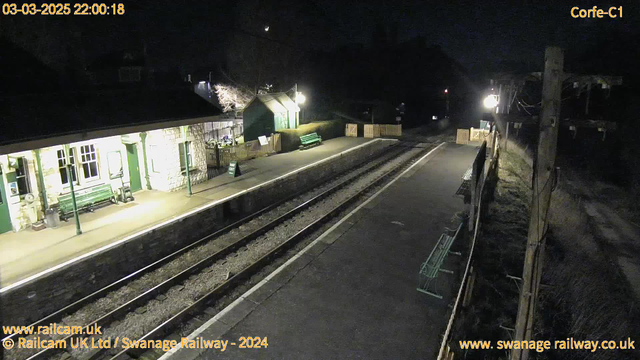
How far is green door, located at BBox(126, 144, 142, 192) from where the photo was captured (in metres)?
14.2

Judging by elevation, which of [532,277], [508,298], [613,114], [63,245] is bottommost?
[508,298]

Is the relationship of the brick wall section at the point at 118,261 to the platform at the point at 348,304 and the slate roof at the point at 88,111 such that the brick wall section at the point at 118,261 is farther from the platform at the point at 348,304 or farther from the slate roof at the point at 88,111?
the platform at the point at 348,304

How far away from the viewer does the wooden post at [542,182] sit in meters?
4.68

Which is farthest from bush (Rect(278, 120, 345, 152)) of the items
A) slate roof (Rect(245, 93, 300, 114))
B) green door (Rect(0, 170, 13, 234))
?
green door (Rect(0, 170, 13, 234))

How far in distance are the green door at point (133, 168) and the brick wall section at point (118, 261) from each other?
3729mm

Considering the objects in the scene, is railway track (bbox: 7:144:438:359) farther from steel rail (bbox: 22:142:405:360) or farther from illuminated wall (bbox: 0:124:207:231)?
illuminated wall (bbox: 0:124:207:231)

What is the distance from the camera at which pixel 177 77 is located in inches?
1703

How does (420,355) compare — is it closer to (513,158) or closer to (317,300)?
(317,300)

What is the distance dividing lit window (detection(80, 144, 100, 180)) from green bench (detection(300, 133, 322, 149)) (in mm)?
13248

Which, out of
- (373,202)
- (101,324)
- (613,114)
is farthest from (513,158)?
(101,324)

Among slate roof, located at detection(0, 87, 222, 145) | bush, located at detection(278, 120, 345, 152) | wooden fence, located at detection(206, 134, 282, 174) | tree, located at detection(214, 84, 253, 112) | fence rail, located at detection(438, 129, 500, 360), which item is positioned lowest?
fence rail, located at detection(438, 129, 500, 360)

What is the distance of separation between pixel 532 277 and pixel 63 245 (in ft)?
35.1

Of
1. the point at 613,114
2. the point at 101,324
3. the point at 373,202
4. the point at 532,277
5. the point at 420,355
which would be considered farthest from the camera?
the point at 613,114

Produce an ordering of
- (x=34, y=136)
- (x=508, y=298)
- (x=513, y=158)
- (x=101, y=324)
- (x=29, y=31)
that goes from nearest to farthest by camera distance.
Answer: (x=101, y=324) → (x=508, y=298) → (x=34, y=136) → (x=29, y=31) → (x=513, y=158)
